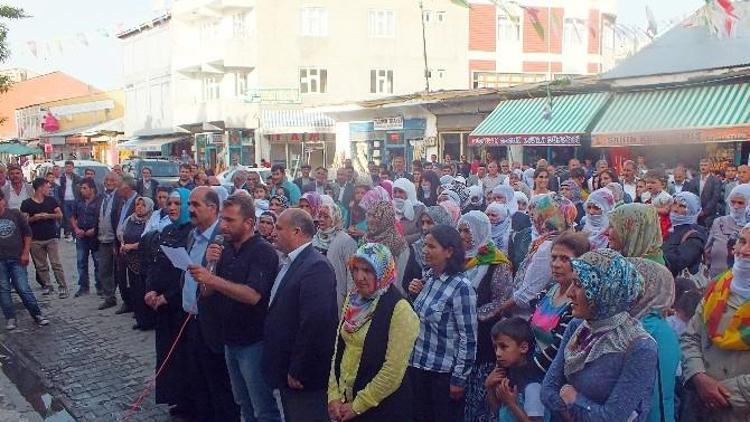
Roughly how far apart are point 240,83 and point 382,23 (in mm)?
8178

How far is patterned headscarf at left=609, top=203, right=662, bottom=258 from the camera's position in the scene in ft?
13.4

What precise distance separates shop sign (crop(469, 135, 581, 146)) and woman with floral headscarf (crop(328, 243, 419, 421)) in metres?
14.9

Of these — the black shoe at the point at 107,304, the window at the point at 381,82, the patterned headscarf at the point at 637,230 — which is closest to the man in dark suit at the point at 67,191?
the black shoe at the point at 107,304

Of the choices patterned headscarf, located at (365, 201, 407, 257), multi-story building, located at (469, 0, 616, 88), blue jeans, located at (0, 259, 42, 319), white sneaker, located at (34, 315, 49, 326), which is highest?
multi-story building, located at (469, 0, 616, 88)

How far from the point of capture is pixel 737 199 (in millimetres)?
6816

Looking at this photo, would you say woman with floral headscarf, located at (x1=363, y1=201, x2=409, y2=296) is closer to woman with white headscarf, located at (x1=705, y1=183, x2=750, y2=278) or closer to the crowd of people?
the crowd of people

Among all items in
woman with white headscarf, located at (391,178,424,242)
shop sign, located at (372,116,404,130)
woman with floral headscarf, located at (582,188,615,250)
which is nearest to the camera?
woman with floral headscarf, located at (582,188,615,250)

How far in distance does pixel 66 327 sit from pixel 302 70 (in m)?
27.8

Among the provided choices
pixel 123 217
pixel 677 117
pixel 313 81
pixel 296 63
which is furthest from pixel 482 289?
pixel 313 81

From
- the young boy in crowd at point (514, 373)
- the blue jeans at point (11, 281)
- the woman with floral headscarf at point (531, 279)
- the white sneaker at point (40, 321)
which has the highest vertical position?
A: the woman with floral headscarf at point (531, 279)

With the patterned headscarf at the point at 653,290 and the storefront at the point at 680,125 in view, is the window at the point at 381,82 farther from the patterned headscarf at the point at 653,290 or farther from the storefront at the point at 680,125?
the patterned headscarf at the point at 653,290

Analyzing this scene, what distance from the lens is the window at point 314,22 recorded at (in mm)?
35500

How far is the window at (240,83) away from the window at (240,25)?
1962mm

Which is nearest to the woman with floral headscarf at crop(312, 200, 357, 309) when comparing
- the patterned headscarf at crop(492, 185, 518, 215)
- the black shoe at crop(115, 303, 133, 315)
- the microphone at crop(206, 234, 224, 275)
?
the microphone at crop(206, 234, 224, 275)
